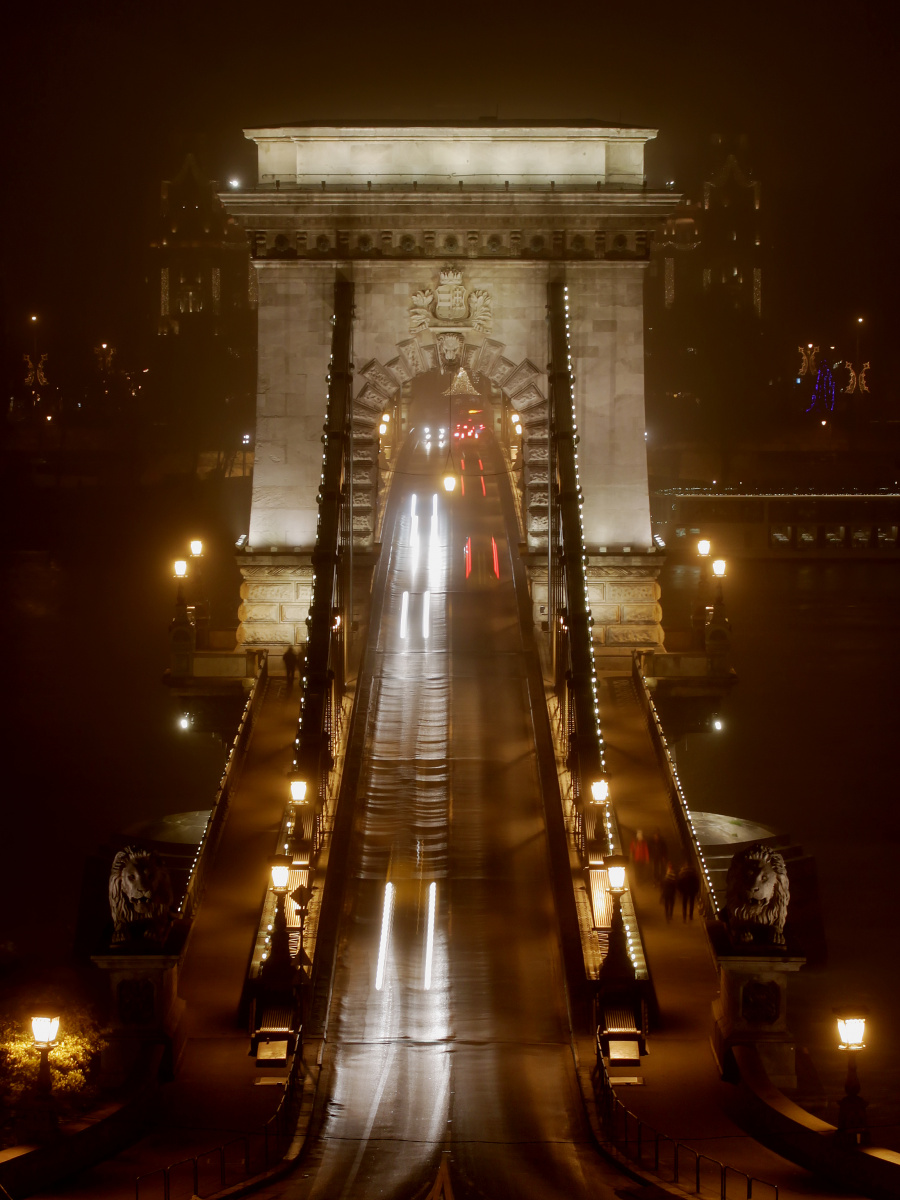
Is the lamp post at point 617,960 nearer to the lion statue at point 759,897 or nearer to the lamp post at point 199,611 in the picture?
the lion statue at point 759,897

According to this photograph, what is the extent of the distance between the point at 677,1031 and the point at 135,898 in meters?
9.53

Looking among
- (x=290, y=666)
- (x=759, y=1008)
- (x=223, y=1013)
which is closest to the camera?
(x=759, y=1008)

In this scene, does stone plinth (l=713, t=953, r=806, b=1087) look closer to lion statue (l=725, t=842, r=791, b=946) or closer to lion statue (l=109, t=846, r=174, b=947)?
lion statue (l=725, t=842, r=791, b=946)

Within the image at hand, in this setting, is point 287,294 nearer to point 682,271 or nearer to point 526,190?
point 526,190

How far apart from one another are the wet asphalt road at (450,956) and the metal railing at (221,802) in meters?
2.99

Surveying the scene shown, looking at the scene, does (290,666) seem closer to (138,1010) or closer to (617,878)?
(617,878)

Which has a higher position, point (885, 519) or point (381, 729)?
point (885, 519)

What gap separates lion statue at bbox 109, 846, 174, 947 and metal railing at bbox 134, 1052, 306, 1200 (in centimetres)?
375

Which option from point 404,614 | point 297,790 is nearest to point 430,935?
point 297,790

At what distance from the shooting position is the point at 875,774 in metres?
67.0

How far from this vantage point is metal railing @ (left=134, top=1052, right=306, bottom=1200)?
67.6ft

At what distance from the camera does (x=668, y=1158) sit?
21.8 m

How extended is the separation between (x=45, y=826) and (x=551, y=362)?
3073 cm

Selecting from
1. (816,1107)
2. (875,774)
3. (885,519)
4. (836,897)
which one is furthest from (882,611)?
(816,1107)
